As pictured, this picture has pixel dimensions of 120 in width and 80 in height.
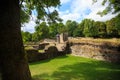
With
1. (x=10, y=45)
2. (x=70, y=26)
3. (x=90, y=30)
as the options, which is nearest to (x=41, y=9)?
(x=10, y=45)

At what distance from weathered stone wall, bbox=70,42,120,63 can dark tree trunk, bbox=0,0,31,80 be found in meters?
12.4

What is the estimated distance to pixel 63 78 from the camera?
440 inches

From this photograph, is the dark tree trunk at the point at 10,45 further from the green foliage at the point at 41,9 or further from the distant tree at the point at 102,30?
the distant tree at the point at 102,30

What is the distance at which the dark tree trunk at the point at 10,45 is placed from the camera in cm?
505

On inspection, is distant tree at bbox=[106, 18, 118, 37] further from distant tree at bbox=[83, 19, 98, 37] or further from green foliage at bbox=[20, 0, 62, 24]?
green foliage at bbox=[20, 0, 62, 24]

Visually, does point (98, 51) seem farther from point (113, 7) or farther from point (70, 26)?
point (70, 26)

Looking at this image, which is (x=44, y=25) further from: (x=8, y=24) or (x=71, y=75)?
(x=8, y=24)

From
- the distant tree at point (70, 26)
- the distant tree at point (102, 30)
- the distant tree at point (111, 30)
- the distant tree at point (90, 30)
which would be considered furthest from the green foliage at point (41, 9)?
the distant tree at point (70, 26)

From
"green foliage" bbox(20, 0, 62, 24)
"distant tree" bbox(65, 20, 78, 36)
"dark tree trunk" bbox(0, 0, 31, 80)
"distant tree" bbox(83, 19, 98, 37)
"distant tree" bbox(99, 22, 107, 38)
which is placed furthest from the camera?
"distant tree" bbox(65, 20, 78, 36)

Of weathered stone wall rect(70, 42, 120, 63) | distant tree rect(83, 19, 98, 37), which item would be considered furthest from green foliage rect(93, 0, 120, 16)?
distant tree rect(83, 19, 98, 37)

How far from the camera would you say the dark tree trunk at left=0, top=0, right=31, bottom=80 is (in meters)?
5.05

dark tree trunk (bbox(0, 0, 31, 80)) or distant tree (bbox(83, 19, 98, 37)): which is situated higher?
distant tree (bbox(83, 19, 98, 37))

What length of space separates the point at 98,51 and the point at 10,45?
1412 centimetres

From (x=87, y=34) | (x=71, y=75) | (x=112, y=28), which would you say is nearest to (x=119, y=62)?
(x=71, y=75)
